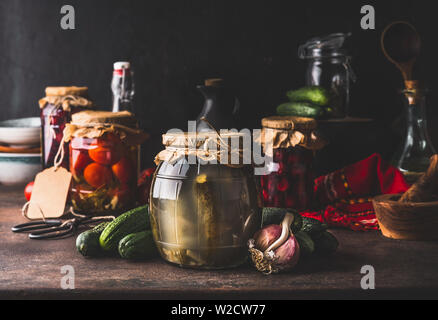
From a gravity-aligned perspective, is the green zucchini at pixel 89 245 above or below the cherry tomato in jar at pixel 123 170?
below

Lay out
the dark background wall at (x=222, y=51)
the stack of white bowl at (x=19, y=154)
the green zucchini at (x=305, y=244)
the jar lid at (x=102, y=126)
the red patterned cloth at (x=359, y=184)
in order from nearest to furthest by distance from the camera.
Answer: the green zucchini at (x=305, y=244), the jar lid at (x=102, y=126), the red patterned cloth at (x=359, y=184), the stack of white bowl at (x=19, y=154), the dark background wall at (x=222, y=51)

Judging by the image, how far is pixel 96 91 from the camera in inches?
67.1

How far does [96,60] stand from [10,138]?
0.38m

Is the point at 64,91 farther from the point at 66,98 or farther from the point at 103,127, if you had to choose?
the point at 103,127

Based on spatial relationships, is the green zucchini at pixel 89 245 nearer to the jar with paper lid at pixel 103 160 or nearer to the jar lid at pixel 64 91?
the jar with paper lid at pixel 103 160

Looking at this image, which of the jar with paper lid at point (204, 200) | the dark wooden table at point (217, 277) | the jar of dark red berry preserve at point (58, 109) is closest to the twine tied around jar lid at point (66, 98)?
the jar of dark red berry preserve at point (58, 109)

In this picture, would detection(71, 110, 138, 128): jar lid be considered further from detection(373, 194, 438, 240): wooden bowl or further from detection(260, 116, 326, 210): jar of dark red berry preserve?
detection(373, 194, 438, 240): wooden bowl

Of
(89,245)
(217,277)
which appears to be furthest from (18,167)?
(217,277)

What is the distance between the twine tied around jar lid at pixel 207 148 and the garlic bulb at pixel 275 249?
0.13 metres

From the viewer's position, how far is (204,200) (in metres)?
0.83

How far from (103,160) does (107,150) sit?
0.03 meters

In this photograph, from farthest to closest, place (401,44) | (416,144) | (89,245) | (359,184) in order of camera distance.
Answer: (401,44), (416,144), (359,184), (89,245)

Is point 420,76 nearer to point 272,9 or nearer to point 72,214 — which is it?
point 272,9

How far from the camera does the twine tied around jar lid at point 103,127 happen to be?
118 cm
